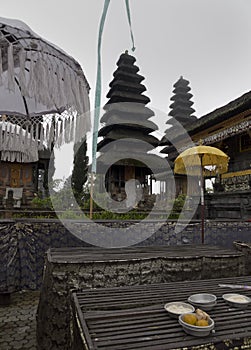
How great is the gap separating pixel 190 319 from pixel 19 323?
310 centimetres

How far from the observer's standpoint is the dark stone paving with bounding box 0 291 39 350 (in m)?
3.21

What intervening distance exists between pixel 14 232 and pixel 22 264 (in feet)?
1.75

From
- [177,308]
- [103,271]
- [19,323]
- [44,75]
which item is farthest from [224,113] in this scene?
[177,308]

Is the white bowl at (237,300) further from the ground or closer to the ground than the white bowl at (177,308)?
further from the ground

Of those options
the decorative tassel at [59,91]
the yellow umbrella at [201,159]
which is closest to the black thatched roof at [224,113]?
the yellow umbrella at [201,159]

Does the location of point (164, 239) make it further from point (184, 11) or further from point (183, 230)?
point (184, 11)

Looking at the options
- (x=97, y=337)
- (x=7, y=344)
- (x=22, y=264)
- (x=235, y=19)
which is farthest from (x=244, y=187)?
(x=97, y=337)

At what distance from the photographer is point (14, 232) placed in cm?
448

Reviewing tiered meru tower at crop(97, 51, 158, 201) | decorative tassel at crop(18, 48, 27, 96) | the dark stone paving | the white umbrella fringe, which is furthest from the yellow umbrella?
tiered meru tower at crop(97, 51, 158, 201)

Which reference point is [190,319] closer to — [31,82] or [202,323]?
[202,323]

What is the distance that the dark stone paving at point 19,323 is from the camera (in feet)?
10.5

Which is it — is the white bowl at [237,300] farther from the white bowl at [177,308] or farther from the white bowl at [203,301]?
the white bowl at [177,308]

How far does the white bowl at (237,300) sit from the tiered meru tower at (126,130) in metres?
16.7

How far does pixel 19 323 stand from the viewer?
3.74 meters
